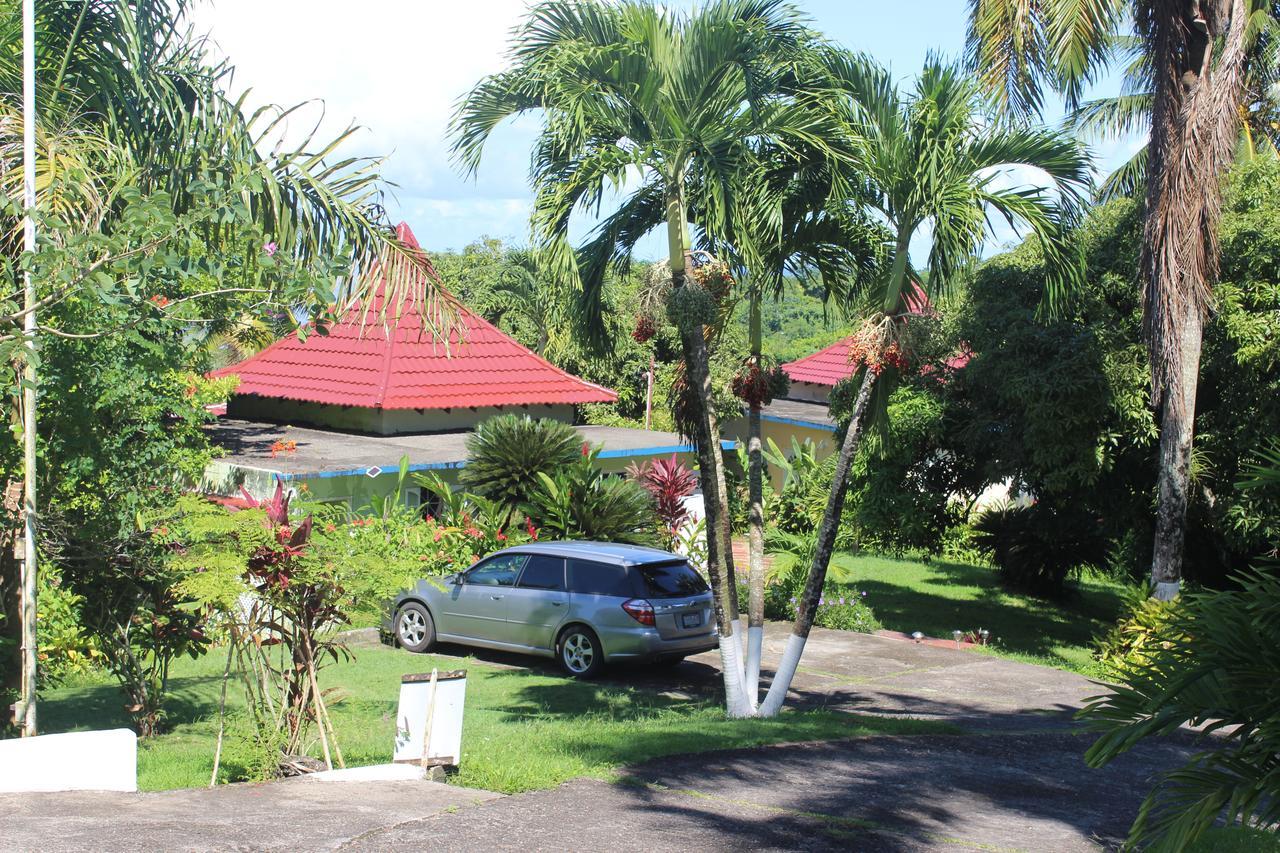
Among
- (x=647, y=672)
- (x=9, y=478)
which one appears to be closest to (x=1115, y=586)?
(x=647, y=672)

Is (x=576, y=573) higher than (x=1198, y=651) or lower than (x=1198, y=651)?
lower

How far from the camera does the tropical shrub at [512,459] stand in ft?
59.3

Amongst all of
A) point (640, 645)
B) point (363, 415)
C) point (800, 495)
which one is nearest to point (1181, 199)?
point (640, 645)

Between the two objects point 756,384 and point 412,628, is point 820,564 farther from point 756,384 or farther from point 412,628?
point 412,628

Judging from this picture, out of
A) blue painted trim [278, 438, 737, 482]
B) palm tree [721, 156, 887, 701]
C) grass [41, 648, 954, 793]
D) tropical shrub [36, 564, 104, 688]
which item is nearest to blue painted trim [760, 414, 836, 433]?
blue painted trim [278, 438, 737, 482]

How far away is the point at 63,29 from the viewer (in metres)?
9.09

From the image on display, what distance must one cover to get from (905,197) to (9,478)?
7.43m

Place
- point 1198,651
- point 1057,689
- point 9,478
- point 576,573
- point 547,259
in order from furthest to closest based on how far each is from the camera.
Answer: point 576,573
point 1057,689
point 547,259
point 9,478
point 1198,651

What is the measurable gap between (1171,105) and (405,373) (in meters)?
13.2

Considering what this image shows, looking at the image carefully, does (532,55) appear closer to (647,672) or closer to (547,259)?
(547,259)

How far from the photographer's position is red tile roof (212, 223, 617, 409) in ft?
68.1

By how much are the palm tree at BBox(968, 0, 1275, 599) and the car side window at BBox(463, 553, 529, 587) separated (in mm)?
7738

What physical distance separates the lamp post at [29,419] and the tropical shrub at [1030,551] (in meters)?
15.2

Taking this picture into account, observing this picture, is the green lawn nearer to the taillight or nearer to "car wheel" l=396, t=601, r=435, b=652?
the taillight
